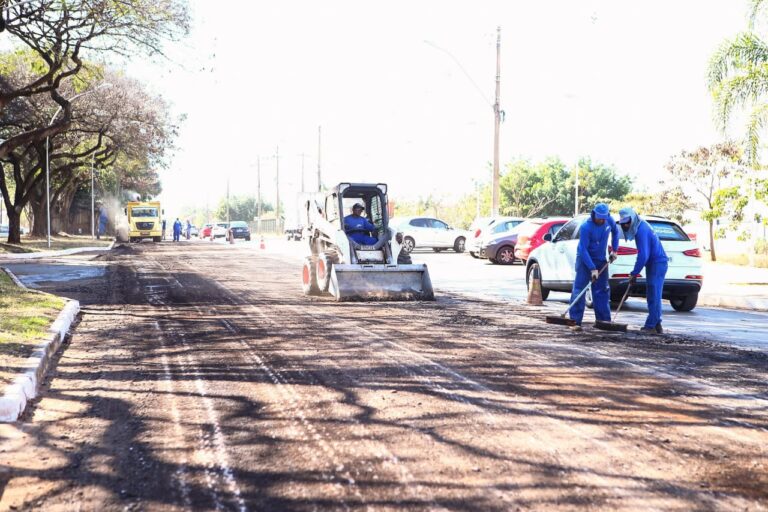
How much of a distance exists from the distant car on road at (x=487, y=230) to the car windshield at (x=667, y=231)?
13.9m

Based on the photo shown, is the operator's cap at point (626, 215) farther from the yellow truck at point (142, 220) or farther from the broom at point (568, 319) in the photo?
the yellow truck at point (142, 220)

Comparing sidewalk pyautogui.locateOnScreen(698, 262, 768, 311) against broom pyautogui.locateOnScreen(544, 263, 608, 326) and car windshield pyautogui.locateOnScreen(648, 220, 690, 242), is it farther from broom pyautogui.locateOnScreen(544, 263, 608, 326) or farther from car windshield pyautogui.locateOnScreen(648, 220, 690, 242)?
broom pyautogui.locateOnScreen(544, 263, 608, 326)

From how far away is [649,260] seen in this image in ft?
34.9

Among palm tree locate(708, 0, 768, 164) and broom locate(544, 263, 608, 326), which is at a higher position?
palm tree locate(708, 0, 768, 164)

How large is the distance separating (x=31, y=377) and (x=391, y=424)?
323 centimetres

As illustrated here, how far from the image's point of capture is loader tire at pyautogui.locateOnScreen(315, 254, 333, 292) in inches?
584

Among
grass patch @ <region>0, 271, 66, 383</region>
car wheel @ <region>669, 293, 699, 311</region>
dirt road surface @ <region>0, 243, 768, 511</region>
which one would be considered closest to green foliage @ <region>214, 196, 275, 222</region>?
grass patch @ <region>0, 271, 66, 383</region>

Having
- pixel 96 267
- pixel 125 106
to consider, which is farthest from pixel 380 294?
pixel 125 106

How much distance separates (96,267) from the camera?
79.1ft

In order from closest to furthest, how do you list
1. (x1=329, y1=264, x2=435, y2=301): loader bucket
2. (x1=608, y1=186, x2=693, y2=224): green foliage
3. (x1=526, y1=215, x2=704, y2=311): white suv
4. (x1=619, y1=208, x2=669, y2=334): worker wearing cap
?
(x1=619, y1=208, x2=669, y2=334): worker wearing cap, (x1=526, y1=215, x2=704, y2=311): white suv, (x1=329, y1=264, x2=435, y2=301): loader bucket, (x1=608, y1=186, x2=693, y2=224): green foliage

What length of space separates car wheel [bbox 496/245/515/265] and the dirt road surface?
17358 millimetres

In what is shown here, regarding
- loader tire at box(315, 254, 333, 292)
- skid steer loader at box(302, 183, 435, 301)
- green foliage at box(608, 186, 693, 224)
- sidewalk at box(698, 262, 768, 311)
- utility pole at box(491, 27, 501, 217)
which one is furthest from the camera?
green foliage at box(608, 186, 693, 224)

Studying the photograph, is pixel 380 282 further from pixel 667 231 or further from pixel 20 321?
pixel 20 321

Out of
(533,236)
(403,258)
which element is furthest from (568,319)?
(533,236)
